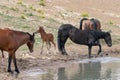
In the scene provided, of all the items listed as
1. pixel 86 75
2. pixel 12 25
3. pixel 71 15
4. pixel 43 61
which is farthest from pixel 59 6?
pixel 86 75

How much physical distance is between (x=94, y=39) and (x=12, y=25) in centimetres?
637

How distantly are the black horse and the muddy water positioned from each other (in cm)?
175

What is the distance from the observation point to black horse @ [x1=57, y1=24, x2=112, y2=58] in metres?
21.5

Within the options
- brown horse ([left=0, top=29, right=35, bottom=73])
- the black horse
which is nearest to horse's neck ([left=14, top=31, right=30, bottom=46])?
brown horse ([left=0, top=29, right=35, bottom=73])

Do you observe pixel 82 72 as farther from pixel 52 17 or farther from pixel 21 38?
pixel 52 17

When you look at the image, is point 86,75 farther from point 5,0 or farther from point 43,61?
point 5,0

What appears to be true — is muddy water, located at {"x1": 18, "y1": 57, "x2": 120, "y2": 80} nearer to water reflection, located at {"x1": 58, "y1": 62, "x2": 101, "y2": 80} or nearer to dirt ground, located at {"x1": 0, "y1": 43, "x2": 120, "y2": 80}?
water reflection, located at {"x1": 58, "y1": 62, "x2": 101, "y2": 80}

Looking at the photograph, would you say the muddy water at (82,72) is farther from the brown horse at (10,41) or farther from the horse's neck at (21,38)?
the horse's neck at (21,38)

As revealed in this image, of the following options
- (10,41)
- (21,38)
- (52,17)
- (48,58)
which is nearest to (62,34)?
(48,58)

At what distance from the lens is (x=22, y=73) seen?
16.0m

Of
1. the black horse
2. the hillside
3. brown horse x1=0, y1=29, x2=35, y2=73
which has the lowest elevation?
the hillside

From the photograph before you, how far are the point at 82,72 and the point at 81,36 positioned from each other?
198 inches

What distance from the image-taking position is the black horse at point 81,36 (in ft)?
70.4

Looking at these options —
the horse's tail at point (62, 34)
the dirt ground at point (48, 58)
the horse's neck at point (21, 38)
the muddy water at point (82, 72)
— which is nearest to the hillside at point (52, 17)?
the dirt ground at point (48, 58)
